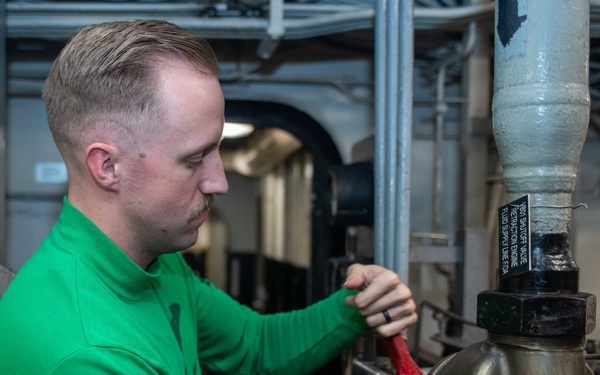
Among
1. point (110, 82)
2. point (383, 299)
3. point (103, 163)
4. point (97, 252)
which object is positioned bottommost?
point (383, 299)

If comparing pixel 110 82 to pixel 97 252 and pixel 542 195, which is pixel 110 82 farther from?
pixel 542 195

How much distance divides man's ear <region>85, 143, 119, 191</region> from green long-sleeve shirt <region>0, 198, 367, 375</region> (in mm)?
70

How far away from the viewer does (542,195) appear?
88cm

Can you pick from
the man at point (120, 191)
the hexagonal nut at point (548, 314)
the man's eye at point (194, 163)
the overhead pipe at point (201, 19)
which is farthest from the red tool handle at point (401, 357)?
the overhead pipe at point (201, 19)

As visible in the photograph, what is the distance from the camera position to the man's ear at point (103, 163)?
893 millimetres

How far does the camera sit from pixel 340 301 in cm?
126

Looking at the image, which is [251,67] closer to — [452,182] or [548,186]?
[452,182]

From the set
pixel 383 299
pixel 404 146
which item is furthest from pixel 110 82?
pixel 404 146

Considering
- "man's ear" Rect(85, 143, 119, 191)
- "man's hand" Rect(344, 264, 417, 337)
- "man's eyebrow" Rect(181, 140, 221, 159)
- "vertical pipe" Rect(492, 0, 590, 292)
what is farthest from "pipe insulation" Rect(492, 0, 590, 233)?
"man's ear" Rect(85, 143, 119, 191)

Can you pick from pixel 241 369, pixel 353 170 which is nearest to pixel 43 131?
pixel 353 170

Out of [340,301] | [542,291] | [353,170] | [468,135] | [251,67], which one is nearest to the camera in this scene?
[542,291]

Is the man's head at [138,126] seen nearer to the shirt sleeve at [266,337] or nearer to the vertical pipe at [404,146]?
the shirt sleeve at [266,337]

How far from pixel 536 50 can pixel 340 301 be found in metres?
0.62

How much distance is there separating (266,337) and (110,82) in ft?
2.32
